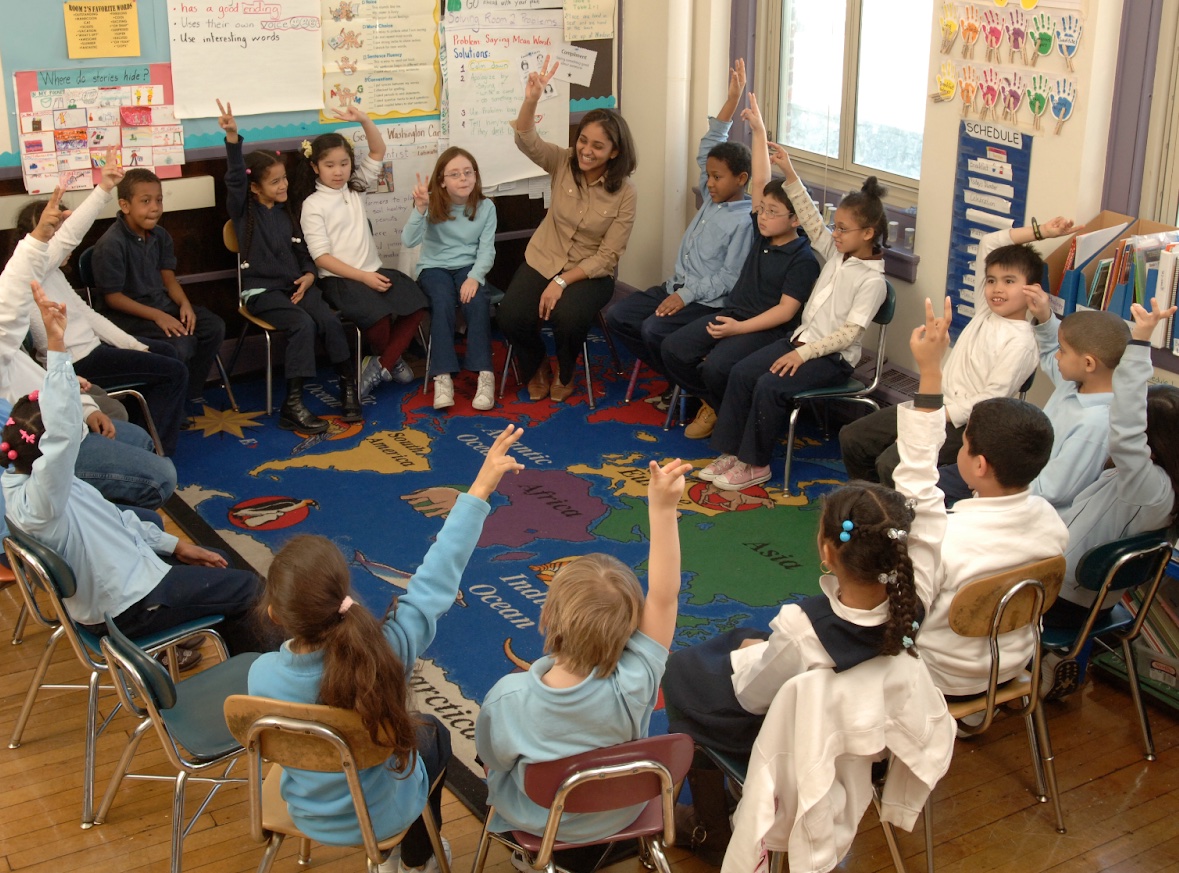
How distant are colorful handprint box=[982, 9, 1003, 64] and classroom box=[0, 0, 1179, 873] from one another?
58mm

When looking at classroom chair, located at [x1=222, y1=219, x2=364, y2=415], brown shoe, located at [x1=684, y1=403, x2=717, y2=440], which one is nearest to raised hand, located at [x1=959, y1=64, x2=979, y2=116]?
brown shoe, located at [x1=684, y1=403, x2=717, y2=440]

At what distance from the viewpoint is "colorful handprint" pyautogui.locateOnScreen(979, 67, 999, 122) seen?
4379mm

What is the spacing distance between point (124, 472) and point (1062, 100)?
3280 millimetres

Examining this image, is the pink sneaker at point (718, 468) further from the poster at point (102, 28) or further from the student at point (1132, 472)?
the poster at point (102, 28)

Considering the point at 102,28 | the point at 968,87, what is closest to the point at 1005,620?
the point at 968,87

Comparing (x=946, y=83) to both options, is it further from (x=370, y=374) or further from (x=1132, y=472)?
(x=370, y=374)

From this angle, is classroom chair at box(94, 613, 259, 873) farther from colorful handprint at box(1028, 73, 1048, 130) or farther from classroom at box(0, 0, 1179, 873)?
colorful handprint at box(1028, 73, 1048, 130)

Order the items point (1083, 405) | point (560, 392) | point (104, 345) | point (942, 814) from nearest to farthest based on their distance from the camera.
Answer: point (942, 814), point (1083, 405), point (104, 345), point (560, 392)

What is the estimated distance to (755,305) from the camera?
4941 mm

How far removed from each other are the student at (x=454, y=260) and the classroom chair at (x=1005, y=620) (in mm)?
3024

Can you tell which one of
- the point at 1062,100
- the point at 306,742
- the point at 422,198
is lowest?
the point at 306,742

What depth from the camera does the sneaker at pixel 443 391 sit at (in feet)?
17.4

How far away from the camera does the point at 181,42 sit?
5.06 metres

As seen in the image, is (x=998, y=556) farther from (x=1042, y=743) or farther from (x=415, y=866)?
(x=415, y=866)
